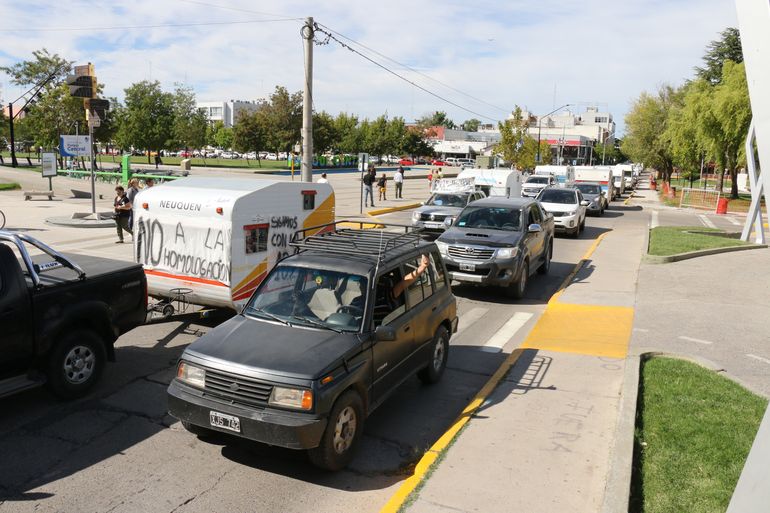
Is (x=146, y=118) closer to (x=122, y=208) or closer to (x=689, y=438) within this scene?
(x=122, y=208)

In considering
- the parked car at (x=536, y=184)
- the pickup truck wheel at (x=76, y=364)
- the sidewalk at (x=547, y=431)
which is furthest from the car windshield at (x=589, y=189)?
the pickup truck wheel at (x=76, y=364)

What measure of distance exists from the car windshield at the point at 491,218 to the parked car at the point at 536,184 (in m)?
18.0

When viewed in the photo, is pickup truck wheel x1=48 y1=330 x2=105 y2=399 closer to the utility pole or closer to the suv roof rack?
→ the suv roof rack

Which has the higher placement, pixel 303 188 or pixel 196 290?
pixel 303 188

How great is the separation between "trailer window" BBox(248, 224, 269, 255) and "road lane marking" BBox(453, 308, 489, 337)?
11.3ft

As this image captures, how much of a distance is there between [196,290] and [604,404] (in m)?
5.83

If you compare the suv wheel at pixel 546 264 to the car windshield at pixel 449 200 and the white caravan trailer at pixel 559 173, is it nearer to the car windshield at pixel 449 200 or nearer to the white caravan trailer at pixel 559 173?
the car windshield at pixel 449 200

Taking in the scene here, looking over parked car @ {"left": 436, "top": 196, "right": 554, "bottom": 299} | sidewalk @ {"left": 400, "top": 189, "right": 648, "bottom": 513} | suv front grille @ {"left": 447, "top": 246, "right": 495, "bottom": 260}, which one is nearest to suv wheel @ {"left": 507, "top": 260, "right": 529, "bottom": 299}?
parked car @ {"left": 436, "top": 196, "right": 554, "bottom": 299}

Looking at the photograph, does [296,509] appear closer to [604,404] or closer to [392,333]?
[392,333]

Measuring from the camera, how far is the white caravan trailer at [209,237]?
30.2 ft

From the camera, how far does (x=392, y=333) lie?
5926mm

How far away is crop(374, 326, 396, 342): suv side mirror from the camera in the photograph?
5883 millimetres

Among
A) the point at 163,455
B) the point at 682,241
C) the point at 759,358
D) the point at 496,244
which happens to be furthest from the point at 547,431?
the point at 682,241

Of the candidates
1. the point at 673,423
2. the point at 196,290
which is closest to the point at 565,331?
the point at 673,423
